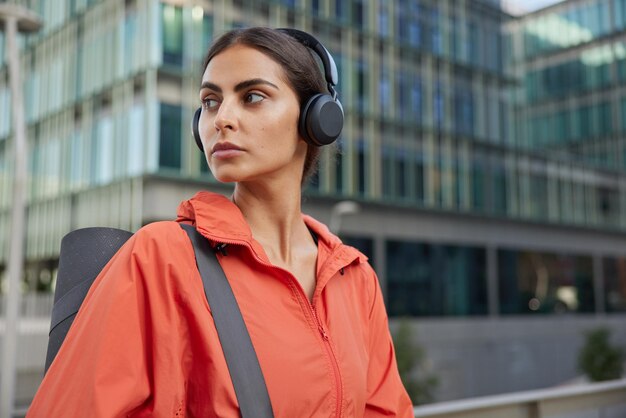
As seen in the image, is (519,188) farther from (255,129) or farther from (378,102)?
(255,129)

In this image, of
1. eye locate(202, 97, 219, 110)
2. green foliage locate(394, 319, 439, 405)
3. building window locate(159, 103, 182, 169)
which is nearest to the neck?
eye locate(202, 97, 219, 110)

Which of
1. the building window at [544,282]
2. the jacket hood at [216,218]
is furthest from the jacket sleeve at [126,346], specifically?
the building window at [544,282]

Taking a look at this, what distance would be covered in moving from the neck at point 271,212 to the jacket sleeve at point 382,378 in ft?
1.15

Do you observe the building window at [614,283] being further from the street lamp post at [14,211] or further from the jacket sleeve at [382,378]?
the jacket sleeve at [382,378]

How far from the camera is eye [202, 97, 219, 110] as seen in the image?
71.1 inches

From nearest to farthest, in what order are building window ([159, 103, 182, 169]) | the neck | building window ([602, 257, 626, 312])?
the neck < building window ([159, 103, 182, 169]) < building window ([602, 257, 626, 312])

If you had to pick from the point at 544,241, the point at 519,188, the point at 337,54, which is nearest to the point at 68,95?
the point at 337,54

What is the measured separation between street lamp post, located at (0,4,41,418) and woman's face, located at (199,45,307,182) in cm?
881

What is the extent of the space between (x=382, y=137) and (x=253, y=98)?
27.3 meters

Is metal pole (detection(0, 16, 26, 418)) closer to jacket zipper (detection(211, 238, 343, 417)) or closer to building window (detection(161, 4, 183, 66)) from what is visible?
jacket zipper (detection(211, 238, 343, 417))

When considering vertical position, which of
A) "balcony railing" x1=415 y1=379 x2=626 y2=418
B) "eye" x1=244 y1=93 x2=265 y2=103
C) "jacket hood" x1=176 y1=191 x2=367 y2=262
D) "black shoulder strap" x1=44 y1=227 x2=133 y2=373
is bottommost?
"balcony railing" x1=415 y1=379 x2=626 y2=418

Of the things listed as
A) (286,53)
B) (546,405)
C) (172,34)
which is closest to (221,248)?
(286,53)

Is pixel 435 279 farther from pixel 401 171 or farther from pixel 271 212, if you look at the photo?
pixel 271 212

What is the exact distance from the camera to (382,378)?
201 centimetres
